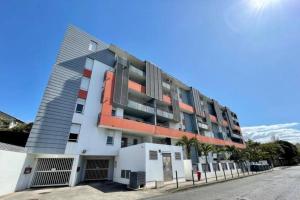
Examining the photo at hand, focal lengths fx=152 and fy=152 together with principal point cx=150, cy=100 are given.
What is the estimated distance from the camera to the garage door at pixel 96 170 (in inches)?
885

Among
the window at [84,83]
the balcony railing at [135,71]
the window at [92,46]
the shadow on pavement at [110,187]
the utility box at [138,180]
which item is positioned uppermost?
the window at [92,46]

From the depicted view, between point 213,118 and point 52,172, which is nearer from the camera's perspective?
point 52,172

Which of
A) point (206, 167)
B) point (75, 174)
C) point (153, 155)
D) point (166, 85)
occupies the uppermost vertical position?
point (166, 85)

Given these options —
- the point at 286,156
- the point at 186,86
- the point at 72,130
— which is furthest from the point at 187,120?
the point at 286,156

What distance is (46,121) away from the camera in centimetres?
1892

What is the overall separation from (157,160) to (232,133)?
47.5 m

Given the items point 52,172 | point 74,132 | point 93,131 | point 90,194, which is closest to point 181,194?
point 90,194

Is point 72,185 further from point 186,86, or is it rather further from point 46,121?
point 186,86

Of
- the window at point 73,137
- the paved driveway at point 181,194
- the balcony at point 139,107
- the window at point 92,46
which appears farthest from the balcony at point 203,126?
the window at point 92,46

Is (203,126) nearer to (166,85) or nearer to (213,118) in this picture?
(213,118)

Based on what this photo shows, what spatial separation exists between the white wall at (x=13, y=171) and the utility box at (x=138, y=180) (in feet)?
37.5

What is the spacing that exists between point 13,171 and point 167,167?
16.2 m

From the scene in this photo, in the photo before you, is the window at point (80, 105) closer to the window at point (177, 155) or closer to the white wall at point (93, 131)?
the white wall at point (93, 131)

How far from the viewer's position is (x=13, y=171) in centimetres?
1473
